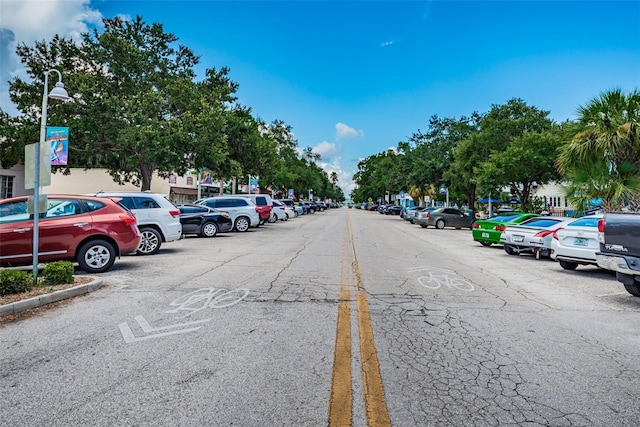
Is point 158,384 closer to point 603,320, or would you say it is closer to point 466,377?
point 466,377

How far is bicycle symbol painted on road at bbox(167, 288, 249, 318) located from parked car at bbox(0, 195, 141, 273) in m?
3.12

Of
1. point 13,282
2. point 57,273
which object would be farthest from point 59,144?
point 13,282

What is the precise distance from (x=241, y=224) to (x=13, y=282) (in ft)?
55.3

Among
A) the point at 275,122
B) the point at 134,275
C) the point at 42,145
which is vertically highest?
the point at 275,122

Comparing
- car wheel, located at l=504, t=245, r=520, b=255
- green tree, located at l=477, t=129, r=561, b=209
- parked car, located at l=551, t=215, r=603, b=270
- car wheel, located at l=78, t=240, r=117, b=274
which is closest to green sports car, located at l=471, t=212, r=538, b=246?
car wheel, located at l=504, t=245, r=520, b=255

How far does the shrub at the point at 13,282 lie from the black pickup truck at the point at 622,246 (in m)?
9.68

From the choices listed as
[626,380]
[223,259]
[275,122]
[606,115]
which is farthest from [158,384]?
[275,122]

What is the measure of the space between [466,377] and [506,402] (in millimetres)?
529

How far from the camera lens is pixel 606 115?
1335 centimetres

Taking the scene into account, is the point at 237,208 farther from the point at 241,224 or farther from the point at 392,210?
the point at 392,210

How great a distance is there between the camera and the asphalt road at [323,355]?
3.36 metres

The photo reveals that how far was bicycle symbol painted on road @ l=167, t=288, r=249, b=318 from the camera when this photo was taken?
652 centimetres

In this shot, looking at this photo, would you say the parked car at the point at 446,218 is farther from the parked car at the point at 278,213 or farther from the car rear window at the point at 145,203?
the car rear window at the point at 145,203

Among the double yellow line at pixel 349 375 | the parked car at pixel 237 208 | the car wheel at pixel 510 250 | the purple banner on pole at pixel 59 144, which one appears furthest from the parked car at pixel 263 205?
the double yellow line at pixel 349 375
